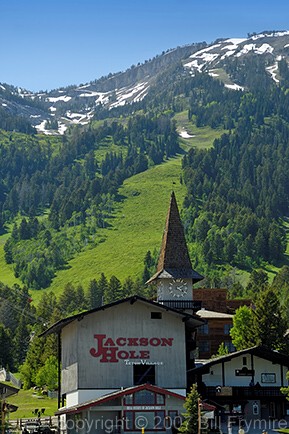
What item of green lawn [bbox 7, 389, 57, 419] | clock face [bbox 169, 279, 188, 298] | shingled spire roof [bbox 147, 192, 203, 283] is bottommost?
green lawn [bbox 7, 389, 57, 419]

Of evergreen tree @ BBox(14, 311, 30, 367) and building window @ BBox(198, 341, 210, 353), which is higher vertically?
building window @ BBox(198, 341, 210, 353)

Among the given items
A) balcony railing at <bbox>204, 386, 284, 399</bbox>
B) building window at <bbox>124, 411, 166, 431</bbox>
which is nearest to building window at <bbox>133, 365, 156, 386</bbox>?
building window at <bbox>124, 411, 166, 431</bbox>

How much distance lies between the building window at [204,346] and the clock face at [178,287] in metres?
28.1

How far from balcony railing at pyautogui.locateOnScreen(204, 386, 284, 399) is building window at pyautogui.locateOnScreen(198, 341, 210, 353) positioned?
42437 mm

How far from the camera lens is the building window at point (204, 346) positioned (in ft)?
380

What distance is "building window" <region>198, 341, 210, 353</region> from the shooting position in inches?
4555

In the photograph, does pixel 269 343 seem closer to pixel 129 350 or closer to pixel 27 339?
pixel 129 350

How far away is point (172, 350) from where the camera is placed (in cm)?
6975

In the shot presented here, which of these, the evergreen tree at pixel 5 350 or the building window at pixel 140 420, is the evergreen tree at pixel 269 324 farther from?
the evergreen tree at pixel 5 350

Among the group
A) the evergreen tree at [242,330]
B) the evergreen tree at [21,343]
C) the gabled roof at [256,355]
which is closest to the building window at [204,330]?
the evergreen tree at [242,330]

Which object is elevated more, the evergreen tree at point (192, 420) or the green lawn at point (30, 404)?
the evergreen tree at point (192, 420)

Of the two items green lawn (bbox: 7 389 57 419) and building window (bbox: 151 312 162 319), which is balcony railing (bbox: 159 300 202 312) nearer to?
green lawn (bbox: 7 389 57 419)

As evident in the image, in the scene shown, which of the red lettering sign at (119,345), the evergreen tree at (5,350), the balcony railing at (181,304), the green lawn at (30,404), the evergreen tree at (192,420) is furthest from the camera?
the evergreen tree at (5,350)

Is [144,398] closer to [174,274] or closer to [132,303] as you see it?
[132,303]
